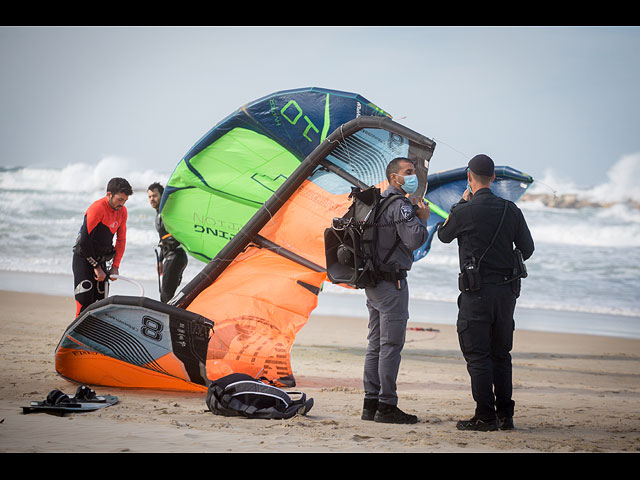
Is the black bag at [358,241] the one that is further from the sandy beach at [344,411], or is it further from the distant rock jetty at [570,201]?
the distant rock jetty at [570,201]

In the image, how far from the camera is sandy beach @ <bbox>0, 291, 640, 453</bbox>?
Answer: 335 cm

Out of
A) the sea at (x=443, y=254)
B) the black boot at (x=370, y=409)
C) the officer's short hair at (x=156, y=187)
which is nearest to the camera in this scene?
the black boot at (x=370, y=409)

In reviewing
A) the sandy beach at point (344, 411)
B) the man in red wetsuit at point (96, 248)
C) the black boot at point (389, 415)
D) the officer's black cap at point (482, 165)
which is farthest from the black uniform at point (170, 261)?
the officer's black cap at point (482, 165)

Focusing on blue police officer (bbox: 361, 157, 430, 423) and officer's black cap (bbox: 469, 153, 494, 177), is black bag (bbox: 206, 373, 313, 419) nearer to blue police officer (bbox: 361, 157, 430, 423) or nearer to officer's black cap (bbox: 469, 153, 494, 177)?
blue police officer (bbox: 361, 157, 430, 423)

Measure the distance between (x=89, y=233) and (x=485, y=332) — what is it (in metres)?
3.22

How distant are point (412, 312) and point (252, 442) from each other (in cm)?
850

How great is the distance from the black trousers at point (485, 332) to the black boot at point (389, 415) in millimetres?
439

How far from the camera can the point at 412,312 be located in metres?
11.6

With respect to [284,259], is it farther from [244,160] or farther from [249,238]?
[244,160]

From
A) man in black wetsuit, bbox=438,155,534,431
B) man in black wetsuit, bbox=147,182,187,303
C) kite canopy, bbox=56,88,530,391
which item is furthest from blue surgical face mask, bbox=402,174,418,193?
man in black wetsuit, bbox=147,182,187,303

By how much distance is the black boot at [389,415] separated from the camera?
159 inches

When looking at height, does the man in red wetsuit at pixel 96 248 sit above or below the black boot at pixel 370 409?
above

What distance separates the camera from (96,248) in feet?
17.7

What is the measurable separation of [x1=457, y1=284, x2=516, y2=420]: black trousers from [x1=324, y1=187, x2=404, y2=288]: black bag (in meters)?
0.60
